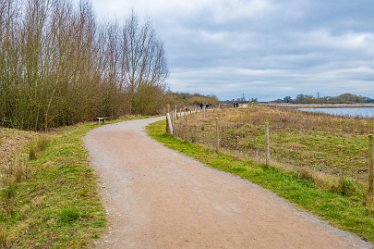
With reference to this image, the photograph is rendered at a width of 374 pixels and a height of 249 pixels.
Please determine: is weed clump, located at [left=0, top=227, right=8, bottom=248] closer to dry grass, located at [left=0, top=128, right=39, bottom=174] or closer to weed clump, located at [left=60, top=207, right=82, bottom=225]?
weed clump, located at [left=60, top=207, right=82, bottom=225]

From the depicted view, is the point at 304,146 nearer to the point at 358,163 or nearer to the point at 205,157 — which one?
the point at 358,163

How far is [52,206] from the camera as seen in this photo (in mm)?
8492

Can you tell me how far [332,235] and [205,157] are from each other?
8.38 m

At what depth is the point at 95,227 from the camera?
22.4 ft

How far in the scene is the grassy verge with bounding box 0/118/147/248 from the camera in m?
6.64

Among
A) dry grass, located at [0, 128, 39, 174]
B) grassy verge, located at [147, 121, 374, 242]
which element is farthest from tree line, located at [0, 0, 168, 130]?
grassy verge, located at [147, 121, 374, 242]

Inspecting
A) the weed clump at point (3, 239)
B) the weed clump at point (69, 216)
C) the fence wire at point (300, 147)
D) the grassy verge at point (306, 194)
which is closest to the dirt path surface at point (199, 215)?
the grassy verge at point (306, 194)

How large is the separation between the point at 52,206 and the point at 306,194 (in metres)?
A: 5.39

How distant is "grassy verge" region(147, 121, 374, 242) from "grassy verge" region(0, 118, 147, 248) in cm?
398

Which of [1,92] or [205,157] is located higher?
[1,92]

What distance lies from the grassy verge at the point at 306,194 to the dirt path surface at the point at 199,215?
0.30 meters

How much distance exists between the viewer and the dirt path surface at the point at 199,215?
20.1 feet

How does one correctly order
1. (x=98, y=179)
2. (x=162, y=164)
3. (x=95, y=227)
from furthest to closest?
(x=162, y=164), (x=98, y=179), (x=95, y=227)

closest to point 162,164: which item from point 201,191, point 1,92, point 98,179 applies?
point 98,179
